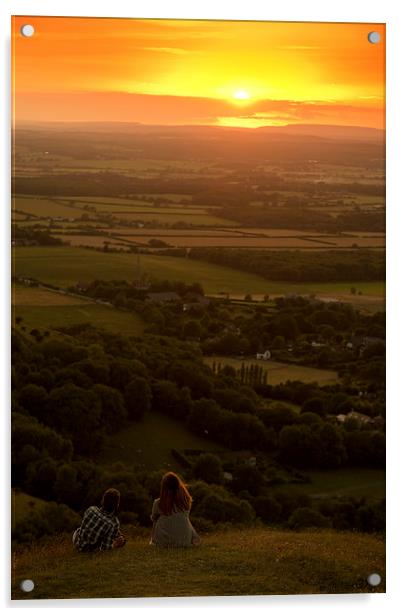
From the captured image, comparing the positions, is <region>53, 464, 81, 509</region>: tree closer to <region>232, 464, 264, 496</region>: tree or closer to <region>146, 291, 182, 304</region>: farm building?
<region>232, 464, 264, 496</region>: tree

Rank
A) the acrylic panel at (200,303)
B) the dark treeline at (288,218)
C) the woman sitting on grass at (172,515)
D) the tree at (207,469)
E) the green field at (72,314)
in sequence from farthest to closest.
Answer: the dark treeline at (288,218) → the tree at (207,469) → the green field at (72,314) → the acrylic panel at (200,303) → the woman sitting on grass at (172,515)

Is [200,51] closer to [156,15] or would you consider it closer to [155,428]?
[156,15]

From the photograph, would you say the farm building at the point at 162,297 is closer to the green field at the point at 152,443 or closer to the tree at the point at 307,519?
the green field at the point at 152,443

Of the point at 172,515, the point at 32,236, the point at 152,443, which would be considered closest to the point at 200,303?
the point at 152,443

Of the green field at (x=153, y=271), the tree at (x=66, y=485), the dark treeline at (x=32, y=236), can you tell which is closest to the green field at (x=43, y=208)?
the dark treeline at (x=32, y=236)
